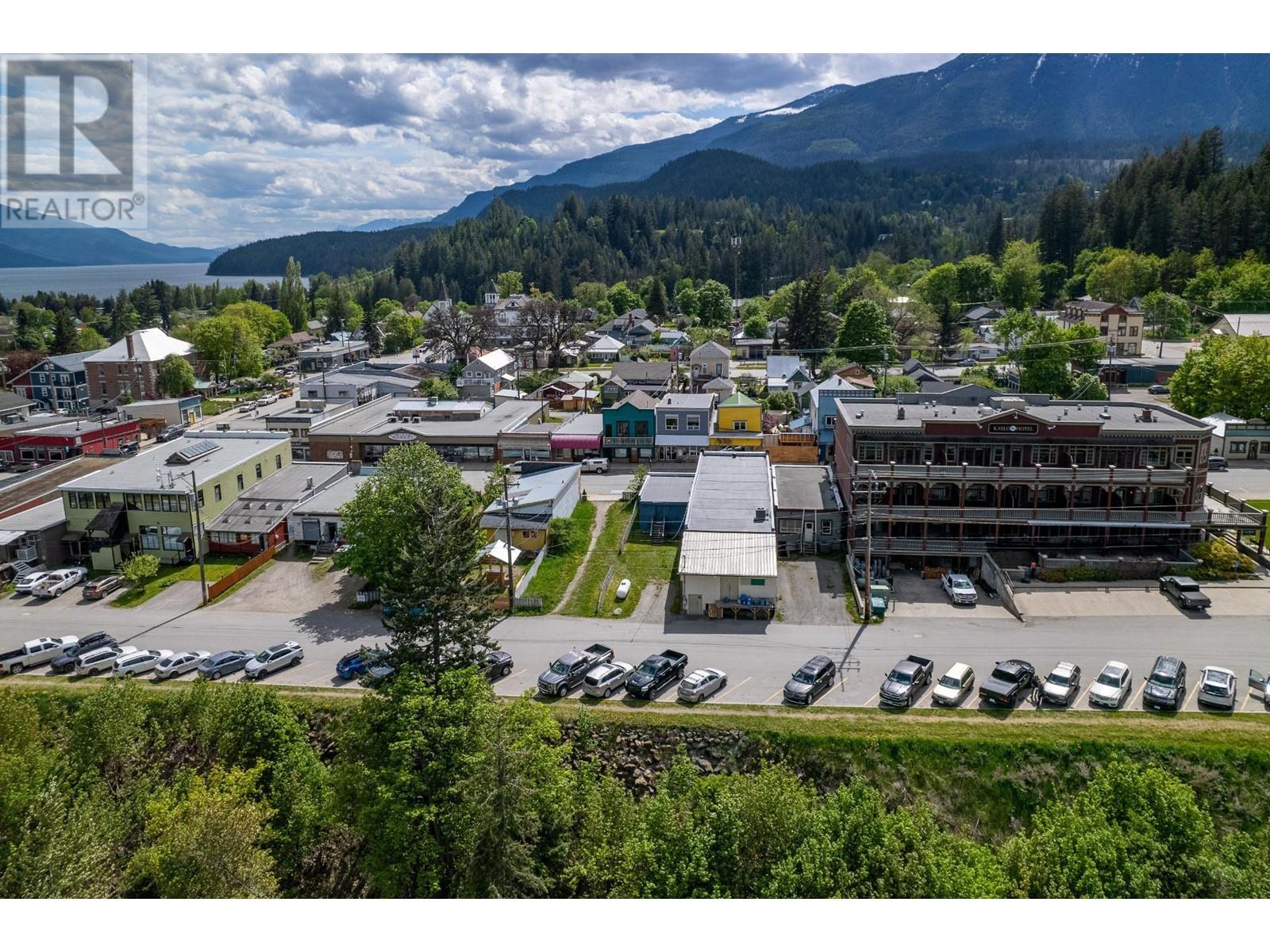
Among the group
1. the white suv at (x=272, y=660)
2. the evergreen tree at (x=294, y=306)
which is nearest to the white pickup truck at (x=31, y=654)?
the white suv at (x=272, y=660)

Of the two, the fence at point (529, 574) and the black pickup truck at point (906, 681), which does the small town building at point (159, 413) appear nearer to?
the fence at point (529, 574)

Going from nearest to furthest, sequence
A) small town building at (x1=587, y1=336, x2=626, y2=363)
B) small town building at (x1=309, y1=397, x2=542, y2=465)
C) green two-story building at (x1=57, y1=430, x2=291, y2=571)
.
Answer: green two-story building at (x1=57, y1=430, x2=291, y2=571) → small town building at (x1=309, y1=397, x2=542, y2=465) → small town building at (x1=587, y1=336, x2=626, y2=363)

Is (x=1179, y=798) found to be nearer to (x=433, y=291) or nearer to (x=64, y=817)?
(x=64, y=817)

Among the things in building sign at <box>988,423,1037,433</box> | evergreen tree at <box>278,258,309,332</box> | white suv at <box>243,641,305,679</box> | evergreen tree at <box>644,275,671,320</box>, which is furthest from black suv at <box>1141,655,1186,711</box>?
evergreen tree at <box>278,258,309,332</box>

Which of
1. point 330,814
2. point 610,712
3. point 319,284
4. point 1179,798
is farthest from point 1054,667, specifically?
point 319,284

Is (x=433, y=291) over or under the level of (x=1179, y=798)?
over

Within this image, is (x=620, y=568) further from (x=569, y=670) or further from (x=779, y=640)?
(x=569, y=670)

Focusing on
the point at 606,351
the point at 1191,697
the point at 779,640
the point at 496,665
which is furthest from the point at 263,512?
the point at 606,351

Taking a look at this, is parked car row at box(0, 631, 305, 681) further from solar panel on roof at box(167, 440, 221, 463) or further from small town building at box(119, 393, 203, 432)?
small town building at box(119, 393, 203, 432)
